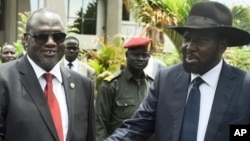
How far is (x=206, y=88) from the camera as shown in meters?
3.72

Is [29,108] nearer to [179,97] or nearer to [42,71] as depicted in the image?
[42,71]

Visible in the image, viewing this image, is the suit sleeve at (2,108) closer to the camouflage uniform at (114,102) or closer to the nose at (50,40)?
the nose at (50,40)

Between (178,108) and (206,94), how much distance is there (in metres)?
0.20

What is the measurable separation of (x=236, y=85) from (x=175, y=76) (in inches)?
16.4

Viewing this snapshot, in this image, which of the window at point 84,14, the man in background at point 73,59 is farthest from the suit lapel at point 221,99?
the window at point 84,14

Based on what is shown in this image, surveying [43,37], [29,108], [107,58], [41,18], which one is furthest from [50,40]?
[107,58]

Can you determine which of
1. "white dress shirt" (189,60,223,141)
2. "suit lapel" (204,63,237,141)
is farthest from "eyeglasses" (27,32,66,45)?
"suit lapel" (204,63,237,141)

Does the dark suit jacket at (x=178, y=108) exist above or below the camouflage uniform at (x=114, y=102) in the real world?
above

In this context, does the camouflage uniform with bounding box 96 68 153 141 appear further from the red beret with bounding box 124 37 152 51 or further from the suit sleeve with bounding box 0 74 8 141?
the suit sleeve with bounding box 0 74 8 141

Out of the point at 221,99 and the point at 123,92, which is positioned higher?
the point at 221,99

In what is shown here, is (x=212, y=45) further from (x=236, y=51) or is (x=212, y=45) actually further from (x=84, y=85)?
(x=236, y=51)

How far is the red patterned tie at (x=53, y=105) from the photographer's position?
4.05m

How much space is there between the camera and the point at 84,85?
14.3 feet

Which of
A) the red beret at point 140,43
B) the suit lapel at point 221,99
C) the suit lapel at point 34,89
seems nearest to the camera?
the suit lapel at point 221,99
